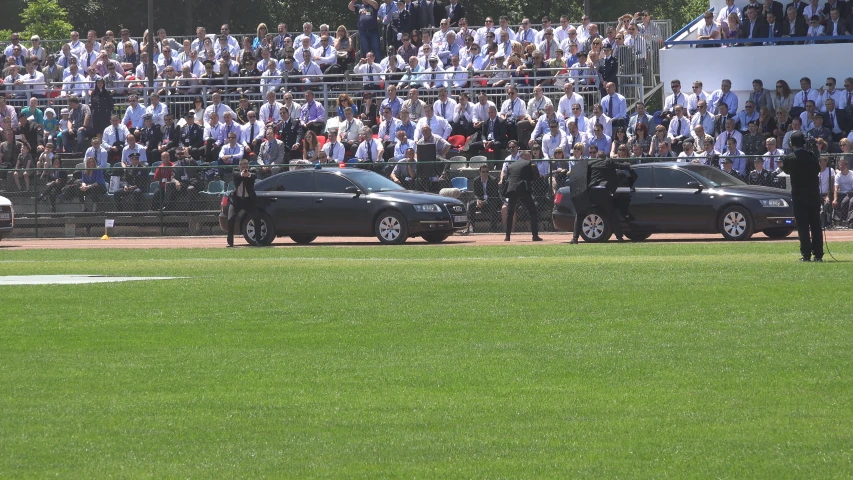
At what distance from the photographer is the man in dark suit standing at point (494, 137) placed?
98.9 ft

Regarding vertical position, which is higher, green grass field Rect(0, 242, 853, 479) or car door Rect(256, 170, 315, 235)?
car door Rect(256, 170, 315, 235)

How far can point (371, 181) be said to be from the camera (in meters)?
27.3

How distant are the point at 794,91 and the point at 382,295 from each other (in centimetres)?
1948

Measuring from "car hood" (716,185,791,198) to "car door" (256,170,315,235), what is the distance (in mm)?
8042

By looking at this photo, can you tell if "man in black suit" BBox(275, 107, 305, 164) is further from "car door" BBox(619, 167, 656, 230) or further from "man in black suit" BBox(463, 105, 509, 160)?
"car door" BBox(619, 167, 656, 230)

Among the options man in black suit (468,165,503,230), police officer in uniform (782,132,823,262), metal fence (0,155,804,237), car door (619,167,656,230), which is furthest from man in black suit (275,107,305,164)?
police officer in uniform (782,132,823,262)

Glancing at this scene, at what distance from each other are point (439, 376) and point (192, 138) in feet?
79.0

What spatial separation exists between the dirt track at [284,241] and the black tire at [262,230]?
0.85 ft

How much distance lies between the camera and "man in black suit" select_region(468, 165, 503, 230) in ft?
93.7

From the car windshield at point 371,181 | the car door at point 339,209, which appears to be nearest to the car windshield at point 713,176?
the car windshield at point 371,181

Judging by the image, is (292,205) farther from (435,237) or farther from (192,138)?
(192,138)

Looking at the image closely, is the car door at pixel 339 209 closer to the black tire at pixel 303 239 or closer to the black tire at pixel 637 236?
the black tire at pixel 303 239

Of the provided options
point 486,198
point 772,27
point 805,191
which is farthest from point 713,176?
point 772,27

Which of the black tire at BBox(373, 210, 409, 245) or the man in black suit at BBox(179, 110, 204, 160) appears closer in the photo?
the black tire at BBox(373, 210, 409, 245)
